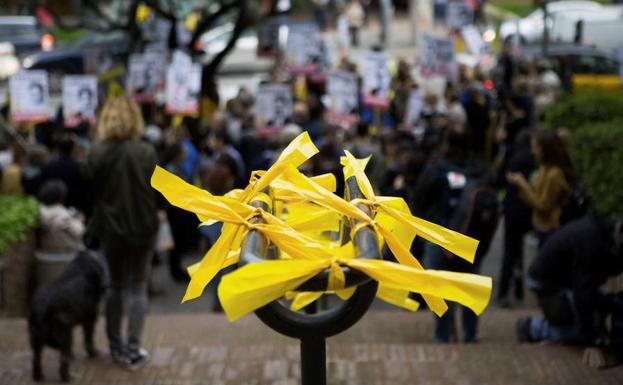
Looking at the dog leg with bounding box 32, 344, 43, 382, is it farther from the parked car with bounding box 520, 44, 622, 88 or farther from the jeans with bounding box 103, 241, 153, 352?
the parked car with bounding box 520, 44, 622, 88

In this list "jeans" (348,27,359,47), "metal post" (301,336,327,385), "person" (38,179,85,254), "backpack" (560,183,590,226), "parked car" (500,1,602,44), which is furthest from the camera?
"jeans" (348,27,359,47)

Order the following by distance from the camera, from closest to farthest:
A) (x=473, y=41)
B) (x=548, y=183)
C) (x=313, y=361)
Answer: (x=313, y=361) < (x=548, y=183) < (x=473, y=41)

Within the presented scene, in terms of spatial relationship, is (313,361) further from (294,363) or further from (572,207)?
(572,207)

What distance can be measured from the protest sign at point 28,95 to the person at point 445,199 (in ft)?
19.8

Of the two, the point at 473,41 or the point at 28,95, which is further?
the point at 473,41

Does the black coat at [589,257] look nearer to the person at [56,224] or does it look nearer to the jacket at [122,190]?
the jacket at [122,190]

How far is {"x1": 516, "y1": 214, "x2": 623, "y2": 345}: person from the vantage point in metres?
6.66

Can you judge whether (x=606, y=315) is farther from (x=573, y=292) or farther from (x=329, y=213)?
(x=329, y=213)

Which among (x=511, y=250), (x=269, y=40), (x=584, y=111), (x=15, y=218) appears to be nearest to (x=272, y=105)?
(x=584, y=111)

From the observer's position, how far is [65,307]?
647 cm

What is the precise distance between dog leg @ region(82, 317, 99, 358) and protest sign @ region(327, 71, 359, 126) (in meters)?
6.00

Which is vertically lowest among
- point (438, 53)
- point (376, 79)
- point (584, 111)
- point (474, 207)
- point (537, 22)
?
point (474, 207)

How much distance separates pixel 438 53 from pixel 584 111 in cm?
532

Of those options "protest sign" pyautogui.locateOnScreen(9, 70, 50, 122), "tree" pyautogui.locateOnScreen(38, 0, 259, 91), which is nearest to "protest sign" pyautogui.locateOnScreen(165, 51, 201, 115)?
"protest sign" pyautogui.locateOnScreen(9, 70, 50, 122)
